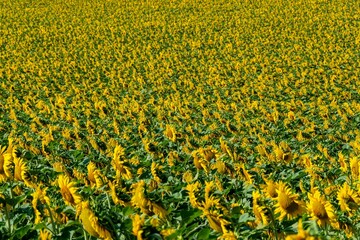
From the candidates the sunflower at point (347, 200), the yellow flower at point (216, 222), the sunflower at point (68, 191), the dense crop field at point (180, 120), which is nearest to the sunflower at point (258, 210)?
the dense crop field at point (180, 120)

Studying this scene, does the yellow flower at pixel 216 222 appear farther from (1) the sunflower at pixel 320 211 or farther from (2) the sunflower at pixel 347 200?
(2) the sunflower at pixel 347 200

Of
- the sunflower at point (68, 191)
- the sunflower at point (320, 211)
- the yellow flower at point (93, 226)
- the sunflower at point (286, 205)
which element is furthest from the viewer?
the sunflower at point (68, 191)

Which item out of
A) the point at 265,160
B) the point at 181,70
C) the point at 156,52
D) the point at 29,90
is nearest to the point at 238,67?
the point at 181,70

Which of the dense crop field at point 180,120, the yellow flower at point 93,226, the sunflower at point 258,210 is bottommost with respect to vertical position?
the dense crop field at point 180,120

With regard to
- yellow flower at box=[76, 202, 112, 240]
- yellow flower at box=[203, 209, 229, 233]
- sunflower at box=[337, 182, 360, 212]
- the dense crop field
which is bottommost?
the dense crop field

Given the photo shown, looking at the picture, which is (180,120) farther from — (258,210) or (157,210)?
(258,210)

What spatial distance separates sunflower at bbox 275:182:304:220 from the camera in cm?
246

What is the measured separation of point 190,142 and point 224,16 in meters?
21.3

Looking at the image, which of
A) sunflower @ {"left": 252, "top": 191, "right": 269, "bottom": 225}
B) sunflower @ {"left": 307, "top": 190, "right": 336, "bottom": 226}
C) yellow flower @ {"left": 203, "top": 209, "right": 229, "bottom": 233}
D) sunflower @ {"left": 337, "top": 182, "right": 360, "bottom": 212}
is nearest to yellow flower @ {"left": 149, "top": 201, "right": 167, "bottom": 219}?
→ yellow flower @ {"left": 203, "top": 209, "right": 229, "bottom": 233}

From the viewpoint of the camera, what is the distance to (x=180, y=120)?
10.6m

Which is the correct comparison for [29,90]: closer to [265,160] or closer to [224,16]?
[265,160]

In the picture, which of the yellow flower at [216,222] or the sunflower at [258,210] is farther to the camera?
the sunflower at [258,210]

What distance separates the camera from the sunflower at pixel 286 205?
96.7 inches

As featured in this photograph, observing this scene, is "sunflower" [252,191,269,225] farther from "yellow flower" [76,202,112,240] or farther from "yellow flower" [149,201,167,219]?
"yellow flower" [76,202,112,240]
